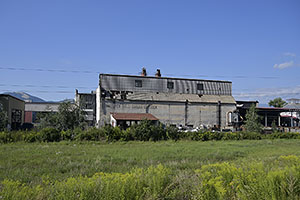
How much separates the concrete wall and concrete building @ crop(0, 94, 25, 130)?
A: 15144 millimetres

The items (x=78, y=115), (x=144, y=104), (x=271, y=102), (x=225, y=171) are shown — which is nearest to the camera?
(x=225, y=171)

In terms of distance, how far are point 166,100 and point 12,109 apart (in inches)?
1045

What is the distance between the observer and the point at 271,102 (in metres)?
98.1

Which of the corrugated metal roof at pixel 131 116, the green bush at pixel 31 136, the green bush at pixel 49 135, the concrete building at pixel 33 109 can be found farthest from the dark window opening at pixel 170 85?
the concrete building at pixel 33 109

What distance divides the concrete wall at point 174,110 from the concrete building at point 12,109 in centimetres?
1514

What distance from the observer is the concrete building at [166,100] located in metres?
44.7

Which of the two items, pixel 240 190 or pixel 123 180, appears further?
pixel 240 190

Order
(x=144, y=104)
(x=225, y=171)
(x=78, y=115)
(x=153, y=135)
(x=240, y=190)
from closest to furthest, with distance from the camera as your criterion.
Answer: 1. (x=240, y=190)
2. (x=225, y=171)
3. (x=153, y=135)
4. (x=78, y=115)
5. (x=144, y=104)

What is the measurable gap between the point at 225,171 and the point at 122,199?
248 cm

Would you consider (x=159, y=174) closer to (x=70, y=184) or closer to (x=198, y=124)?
(x=70, y=184)

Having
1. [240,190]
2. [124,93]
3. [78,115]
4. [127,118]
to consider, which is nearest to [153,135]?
[78,115]

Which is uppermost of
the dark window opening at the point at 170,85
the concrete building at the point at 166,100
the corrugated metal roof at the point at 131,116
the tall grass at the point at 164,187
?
the dark window opening at the point at 170,85

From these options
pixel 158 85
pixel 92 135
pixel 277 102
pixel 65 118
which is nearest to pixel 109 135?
pixel 92 135

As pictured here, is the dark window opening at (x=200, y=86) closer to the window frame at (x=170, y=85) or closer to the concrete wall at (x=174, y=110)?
the concrete wall at (x=174, y=110)
